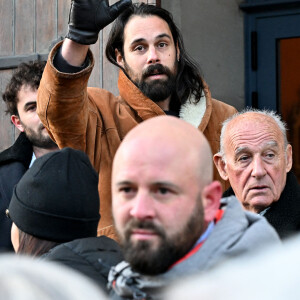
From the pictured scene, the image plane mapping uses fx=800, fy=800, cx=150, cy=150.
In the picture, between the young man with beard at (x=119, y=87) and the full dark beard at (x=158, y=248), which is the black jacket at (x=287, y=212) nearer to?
the young man with beard at (x=119, y=87)

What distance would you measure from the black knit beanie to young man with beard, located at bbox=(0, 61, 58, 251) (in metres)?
1.27

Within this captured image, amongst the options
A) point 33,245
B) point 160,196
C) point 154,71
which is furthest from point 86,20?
point 160,196

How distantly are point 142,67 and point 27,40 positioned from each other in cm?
159

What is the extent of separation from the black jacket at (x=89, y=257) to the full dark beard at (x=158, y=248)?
344 mm

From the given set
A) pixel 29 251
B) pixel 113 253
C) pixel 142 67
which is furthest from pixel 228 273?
pixel 142 67

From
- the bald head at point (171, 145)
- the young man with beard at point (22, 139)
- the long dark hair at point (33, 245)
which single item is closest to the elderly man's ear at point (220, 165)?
Answer: the young man with beard at point (22, 139)

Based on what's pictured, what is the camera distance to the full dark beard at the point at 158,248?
5.70 ft

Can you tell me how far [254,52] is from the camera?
5062 millimetres

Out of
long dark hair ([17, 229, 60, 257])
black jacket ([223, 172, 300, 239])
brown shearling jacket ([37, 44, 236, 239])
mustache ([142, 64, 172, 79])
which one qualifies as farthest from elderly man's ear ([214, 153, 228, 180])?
long dark hair ([17, 229, 60, 257])

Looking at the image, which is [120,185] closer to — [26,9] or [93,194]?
[93,194]

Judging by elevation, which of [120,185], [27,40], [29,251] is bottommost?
[29,251]

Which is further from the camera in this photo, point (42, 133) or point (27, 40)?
point (27, 40)

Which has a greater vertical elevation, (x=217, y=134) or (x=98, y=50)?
(x=98, y=50)

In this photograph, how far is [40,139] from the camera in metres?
3.88
